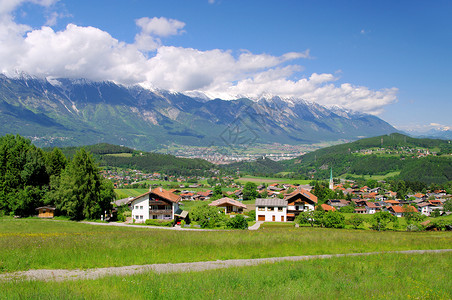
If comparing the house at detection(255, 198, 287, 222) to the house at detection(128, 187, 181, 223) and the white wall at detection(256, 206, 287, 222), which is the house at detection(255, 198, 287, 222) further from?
the house at detection(128, 187, 181, 223)

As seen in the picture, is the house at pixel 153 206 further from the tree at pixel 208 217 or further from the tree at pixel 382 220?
the tree at pixel 382 220

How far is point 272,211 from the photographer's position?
54.7 meters

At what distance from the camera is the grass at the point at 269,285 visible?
8078 millimetres

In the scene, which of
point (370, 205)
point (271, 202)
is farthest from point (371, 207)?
point (271, 202)

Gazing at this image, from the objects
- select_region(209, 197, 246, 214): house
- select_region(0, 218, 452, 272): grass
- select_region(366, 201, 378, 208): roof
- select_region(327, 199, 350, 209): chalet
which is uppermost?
select_region(0, 218, 452, 272): grass

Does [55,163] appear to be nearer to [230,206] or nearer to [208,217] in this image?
[208,217]

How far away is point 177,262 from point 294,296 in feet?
21.5

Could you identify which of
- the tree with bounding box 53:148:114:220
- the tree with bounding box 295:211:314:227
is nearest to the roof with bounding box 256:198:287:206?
the tree with bounding box 295:211:314:227

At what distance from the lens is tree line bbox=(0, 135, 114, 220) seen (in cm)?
4059

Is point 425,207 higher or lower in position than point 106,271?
lower

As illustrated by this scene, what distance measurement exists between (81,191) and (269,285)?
124 feet

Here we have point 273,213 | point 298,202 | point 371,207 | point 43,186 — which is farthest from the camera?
→ point 371,207

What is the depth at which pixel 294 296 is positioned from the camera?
8.14m

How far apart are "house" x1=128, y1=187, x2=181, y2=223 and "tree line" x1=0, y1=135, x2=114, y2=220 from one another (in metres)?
6.77
